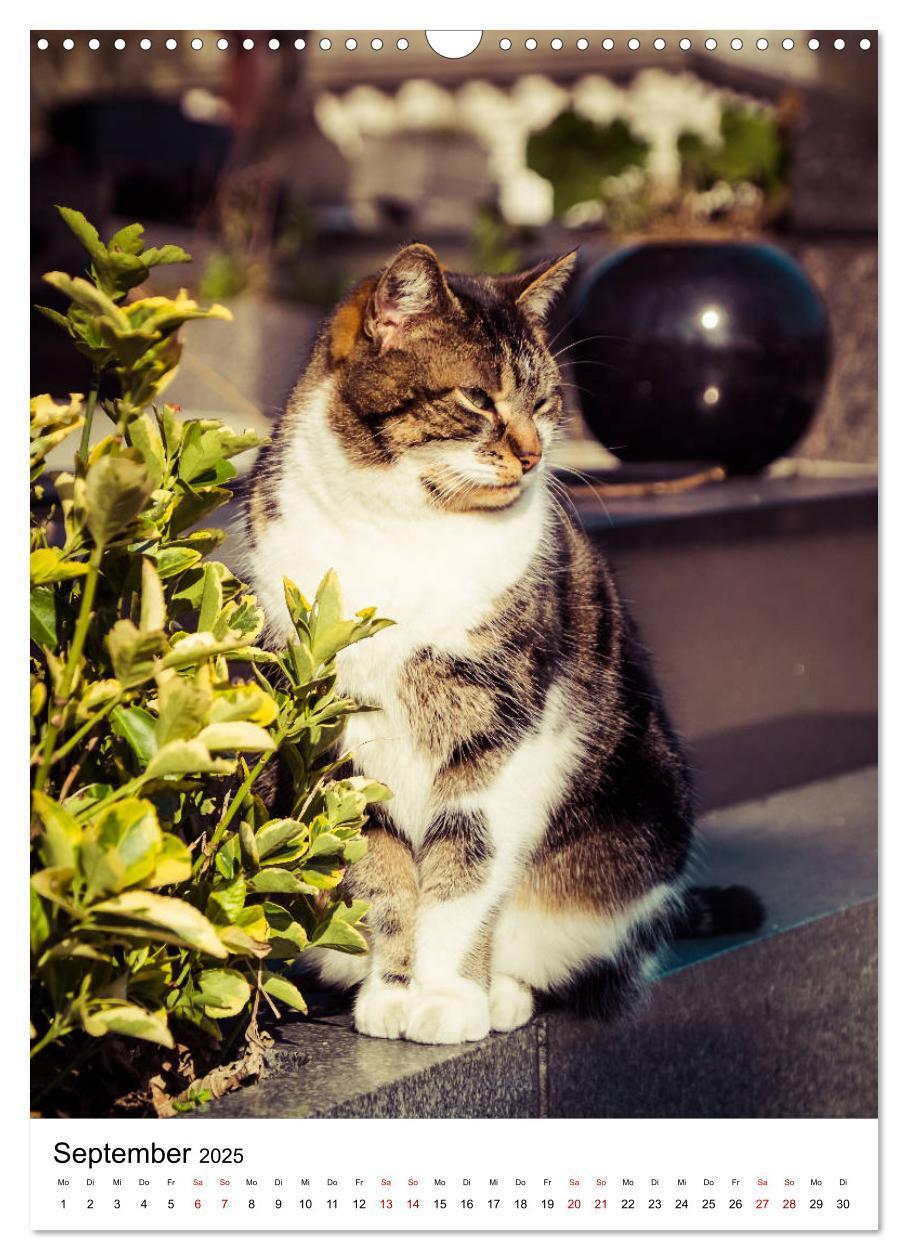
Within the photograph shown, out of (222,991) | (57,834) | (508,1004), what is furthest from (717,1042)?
(57,834)

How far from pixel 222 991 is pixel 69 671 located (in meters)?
0.39

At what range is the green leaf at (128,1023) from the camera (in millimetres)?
1324

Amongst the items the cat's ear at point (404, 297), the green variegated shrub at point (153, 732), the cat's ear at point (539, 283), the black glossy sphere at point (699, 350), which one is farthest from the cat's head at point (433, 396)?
the black glossy sphere at point (699, 350)

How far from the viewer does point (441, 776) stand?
1.85 meters

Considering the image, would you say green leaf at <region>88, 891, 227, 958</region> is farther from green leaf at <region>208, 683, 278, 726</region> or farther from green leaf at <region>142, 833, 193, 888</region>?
green leaf at <region>208, 683, 278, 726</region>

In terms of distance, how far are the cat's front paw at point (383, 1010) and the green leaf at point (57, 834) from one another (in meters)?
0.69

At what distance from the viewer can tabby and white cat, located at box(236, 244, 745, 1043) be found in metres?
1.83

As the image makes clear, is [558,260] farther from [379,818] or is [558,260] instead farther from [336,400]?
[379,818]

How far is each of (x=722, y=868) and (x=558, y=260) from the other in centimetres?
120

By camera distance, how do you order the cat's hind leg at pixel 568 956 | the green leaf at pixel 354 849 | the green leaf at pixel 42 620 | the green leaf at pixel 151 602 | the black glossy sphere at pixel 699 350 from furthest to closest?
the black glossy sphere at pixel 699 350 → the cat's hind leg at pixel 568 956 → the green leaf at pixel 354 849 → the green leaf at pixel 42 620 → the green leaf at pixel 151 602

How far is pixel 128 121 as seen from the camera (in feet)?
25.6

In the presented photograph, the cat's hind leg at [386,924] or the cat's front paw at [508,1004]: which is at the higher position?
the cat's hind leg at [386,924]

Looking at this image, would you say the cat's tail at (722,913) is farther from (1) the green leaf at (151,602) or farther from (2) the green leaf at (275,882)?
(1) the green leaf at (151,602)
